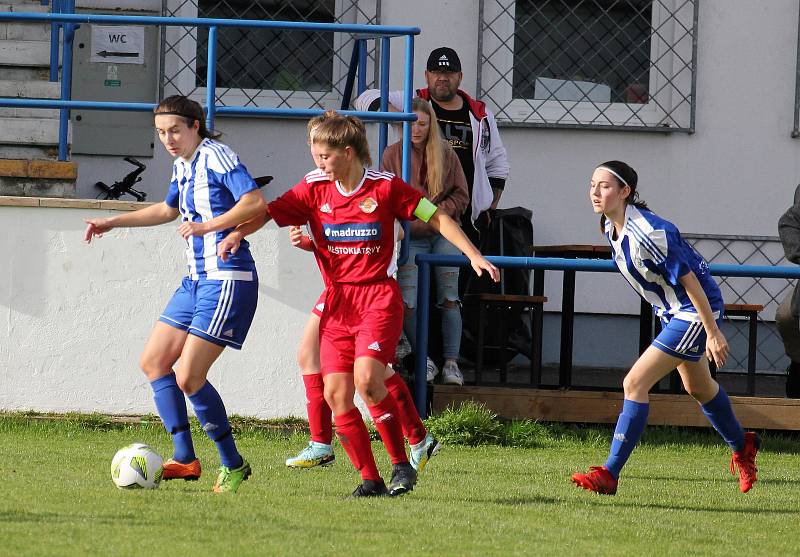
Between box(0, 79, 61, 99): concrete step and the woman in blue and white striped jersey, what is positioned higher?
box(0, 79, 61, 99): concrete step

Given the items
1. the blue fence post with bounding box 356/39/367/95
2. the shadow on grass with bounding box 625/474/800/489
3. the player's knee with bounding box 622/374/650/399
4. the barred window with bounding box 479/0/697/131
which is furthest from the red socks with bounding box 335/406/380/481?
the barred window with bounding box 479/0/697/131

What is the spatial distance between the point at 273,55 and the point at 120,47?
47.8 inches

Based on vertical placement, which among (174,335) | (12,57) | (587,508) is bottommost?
(587,508)

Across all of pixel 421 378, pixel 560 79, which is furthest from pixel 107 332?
pixel 560 79

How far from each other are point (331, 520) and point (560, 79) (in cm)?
675

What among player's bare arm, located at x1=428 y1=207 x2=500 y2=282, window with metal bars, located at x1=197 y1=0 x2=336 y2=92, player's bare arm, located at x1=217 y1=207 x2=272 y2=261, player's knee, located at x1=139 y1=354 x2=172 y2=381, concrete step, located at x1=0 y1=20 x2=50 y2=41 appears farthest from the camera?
A: window with metal bars, located at x1=197 y1=0 x2=336 y2=92

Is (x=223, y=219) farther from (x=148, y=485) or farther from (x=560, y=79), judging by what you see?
(x=560, y=79)

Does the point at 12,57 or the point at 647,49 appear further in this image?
the point at 647,49

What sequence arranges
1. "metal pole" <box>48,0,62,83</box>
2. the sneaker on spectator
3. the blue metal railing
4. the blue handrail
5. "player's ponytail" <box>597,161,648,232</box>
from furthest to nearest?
1. "metal pole" <box>48,0,62,83</box>
2. the blue metal railing
3. the blue handrail
4. the sneaker on spectator
5. "player's ponytail" <box>597,161,648,232</box>

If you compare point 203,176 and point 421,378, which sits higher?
point 203,176

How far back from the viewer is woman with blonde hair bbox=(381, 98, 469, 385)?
8.73 m

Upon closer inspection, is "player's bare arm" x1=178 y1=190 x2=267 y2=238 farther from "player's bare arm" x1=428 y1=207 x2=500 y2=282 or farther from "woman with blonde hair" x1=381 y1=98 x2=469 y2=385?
"woman with blonde hair" x1=381 y1=98 x2=469 y2=385

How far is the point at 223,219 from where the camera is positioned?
605cm

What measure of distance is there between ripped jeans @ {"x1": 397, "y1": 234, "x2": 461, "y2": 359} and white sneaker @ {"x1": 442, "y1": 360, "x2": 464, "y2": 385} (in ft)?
0.17
